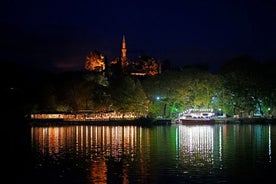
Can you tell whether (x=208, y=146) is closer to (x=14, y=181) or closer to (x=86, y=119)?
(x=14, y=181)

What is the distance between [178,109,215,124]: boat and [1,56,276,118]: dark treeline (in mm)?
1668

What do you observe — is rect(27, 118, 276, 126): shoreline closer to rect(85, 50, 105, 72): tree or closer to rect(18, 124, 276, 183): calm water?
rect(18, 124, 276, 183): calm water

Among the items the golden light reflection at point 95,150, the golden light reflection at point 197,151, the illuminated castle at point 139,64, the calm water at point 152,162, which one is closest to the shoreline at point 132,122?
the golden light reflection at point 95,150

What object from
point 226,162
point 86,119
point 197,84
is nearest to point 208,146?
point 226,162

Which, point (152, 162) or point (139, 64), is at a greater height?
point (139, 64)

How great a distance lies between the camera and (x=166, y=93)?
94625mm

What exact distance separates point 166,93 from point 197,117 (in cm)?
792

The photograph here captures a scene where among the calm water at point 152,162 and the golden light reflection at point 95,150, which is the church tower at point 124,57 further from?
the calm water at point 152,162

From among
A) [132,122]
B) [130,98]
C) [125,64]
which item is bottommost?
[132,122]

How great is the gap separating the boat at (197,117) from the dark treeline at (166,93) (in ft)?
5.47

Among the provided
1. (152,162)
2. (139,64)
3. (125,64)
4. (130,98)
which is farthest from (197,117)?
(139,64)

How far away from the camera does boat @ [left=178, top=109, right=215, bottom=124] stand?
8970 centimetres

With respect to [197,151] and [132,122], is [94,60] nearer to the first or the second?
[132,122]

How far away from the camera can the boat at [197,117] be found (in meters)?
89.7
